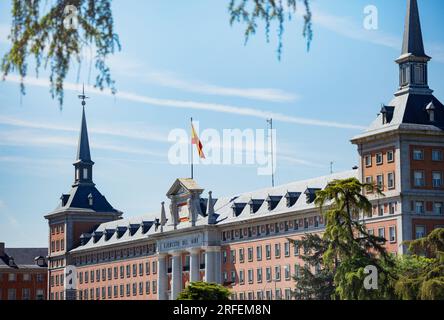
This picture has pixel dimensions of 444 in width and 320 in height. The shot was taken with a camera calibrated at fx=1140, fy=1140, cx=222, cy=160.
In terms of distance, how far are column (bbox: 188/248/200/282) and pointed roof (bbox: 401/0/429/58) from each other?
38457 mm

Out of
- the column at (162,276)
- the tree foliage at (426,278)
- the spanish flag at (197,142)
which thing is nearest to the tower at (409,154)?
the spanish flag at (197,142)

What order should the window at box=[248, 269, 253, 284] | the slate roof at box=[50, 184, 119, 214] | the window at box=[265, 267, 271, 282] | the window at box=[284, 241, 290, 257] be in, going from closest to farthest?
the window at box=[284, 241, 290, 257], the window at box=[265, 267, 271, 282], the window at box=[248, 269, 253, 284], the slate roof at box=[50, 184, 119, 214]

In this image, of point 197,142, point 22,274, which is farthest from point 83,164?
point 197,142

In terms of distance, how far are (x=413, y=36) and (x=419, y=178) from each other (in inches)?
454

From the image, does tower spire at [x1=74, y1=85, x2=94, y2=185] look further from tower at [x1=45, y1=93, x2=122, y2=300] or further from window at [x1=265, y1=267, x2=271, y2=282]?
window at [x1=265, y1=267, x2=271, y2=282]

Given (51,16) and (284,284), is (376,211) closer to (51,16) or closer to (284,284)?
(284,284)

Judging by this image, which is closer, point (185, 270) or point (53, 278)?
point (185, 270)

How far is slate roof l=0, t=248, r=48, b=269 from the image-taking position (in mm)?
161113

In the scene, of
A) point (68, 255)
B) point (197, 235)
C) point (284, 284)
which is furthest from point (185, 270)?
point (68, 255)

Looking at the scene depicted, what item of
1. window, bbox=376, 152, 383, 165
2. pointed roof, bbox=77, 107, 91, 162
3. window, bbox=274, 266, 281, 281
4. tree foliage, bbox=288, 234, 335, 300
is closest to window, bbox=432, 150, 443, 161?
window, bbox=376, 152, 383, 165

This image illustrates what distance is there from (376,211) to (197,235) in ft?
106
